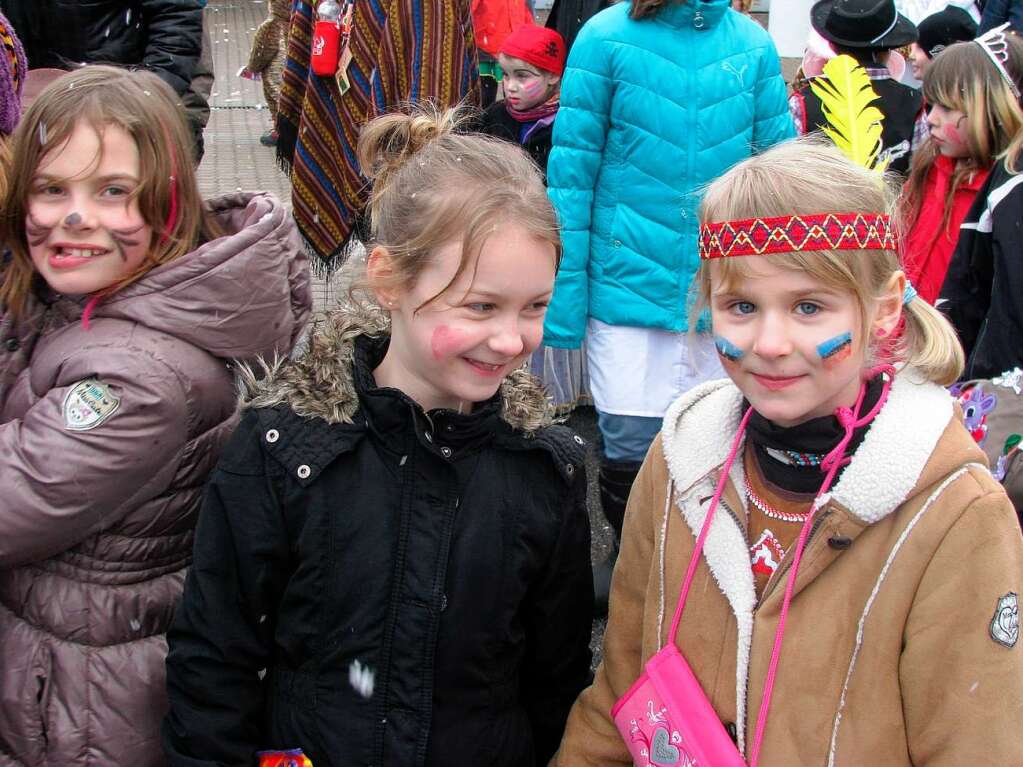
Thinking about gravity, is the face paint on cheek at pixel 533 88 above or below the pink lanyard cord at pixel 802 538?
below

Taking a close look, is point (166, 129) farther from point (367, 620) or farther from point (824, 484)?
point (824, 484)

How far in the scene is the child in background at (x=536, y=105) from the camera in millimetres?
4879

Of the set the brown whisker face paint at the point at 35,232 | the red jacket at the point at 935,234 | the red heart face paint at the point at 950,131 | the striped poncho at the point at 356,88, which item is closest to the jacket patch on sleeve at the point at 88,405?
the brown whisker face paint at the point at 35,232

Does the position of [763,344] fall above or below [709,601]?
above

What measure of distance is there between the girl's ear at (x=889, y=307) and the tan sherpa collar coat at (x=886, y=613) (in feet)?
0.27

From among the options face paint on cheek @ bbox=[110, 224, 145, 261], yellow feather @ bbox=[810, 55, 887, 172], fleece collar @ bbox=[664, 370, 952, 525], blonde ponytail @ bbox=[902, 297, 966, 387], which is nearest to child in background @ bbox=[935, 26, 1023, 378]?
yellow feather @ bbox=[810, 55, 887, 172]

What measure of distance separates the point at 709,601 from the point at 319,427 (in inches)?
28.6

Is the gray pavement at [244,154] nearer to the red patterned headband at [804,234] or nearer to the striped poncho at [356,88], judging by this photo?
the striped poncho at [356,88]

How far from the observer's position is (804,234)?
5.43ft

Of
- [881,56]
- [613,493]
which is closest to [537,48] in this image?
[881,56]

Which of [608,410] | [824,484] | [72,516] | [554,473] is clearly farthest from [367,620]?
[608,410]

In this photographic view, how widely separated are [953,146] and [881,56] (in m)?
1.14

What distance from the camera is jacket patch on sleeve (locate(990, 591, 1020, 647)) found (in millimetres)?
1518

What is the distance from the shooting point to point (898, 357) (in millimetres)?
1782
